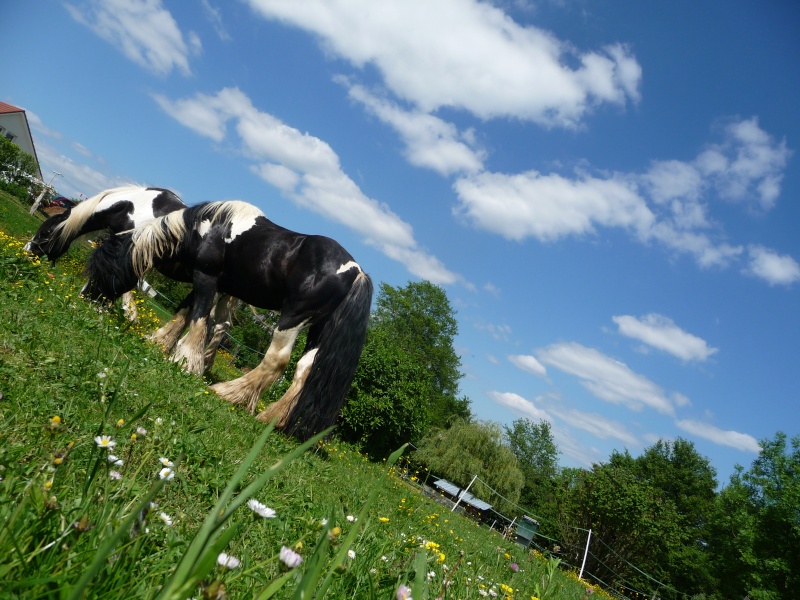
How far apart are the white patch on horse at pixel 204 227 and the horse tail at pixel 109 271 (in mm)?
1099

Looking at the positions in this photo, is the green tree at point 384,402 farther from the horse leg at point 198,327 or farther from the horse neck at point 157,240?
the horse neck at point 157,240

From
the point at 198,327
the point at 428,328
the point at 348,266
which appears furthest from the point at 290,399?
the point at 428,328

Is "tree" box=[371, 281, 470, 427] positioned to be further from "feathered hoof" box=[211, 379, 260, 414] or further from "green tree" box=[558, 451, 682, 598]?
"feathered hoof" box=[211, 379, 260, 414]

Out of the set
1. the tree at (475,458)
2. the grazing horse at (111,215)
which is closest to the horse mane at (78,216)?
the grazing horse at (111,215)

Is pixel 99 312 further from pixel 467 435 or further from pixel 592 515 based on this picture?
pixel 467 435

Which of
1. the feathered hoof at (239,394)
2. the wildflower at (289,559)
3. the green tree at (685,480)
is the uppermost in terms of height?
the green tree at (685,480)

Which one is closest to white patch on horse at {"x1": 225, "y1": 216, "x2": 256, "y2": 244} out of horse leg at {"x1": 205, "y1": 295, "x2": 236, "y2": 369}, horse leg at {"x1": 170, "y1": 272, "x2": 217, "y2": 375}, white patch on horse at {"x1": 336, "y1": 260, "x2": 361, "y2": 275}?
horse leg at {"x1": 170, "y1": 272, "x2": 217, "y2": 375}

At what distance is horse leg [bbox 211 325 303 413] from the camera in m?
6.67

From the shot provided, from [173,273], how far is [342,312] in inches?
116


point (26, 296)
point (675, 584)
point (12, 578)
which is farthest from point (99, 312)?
point (675, 584)

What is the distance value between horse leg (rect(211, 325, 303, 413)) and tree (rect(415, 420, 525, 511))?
23.8 metres

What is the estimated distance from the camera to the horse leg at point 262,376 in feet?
21.9

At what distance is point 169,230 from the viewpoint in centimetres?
755

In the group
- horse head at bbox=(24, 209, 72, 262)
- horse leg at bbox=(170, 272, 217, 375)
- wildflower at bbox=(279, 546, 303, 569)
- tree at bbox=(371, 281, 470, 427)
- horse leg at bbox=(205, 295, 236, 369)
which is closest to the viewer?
wildflower at bbox=(279, 546, 303, 569)
